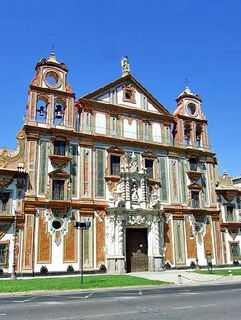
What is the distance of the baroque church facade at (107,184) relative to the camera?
92.3 feet

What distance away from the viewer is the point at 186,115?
127ft

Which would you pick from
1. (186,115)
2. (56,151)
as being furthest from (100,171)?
(186,115)

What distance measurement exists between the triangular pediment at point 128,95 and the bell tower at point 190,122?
218 cm

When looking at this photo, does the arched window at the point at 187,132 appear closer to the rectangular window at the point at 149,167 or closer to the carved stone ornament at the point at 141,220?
the rectangular window at the point at 149,167

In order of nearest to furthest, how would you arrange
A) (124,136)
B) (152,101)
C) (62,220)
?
1. (62,220)
2. (124,136)
3. (152,101)

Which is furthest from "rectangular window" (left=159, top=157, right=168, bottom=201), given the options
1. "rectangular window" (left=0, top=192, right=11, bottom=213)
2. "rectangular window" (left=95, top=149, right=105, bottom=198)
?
"rectangular window" (left=0, top=192, right=11, bottom=213)

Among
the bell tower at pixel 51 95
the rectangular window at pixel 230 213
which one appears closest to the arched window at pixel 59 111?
the bell tower at pixel 51 95

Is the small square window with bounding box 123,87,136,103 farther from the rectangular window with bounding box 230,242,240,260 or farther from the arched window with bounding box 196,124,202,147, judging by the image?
the rectangular window with bounding box 230,242,240,260

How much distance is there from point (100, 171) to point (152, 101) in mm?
10153

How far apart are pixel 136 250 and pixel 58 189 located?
8885 mm

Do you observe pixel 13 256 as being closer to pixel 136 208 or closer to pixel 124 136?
pixel 136 208

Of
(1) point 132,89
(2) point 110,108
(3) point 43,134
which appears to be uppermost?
(1) point 132,89

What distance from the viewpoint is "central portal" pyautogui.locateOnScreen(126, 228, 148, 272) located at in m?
30.9

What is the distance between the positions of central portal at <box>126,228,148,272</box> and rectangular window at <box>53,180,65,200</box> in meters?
6.77
